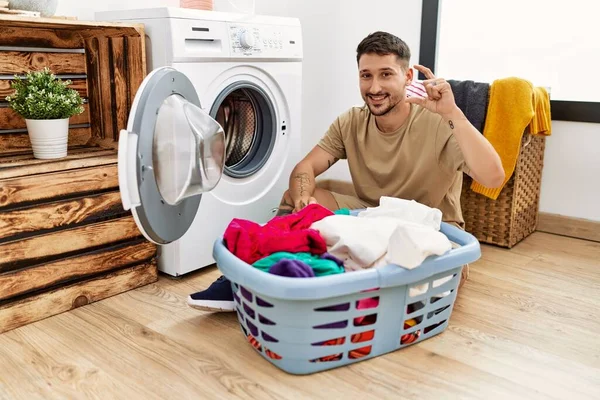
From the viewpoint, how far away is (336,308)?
131 cm

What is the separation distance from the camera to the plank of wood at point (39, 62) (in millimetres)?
1794

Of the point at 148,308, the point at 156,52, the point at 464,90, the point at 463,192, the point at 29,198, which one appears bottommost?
the point at 148,308

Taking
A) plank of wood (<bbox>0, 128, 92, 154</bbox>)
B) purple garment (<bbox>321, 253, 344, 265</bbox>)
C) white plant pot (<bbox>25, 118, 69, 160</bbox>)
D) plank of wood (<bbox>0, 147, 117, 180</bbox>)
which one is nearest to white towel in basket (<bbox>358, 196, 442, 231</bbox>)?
purple garment (<bbox>321, 253, 344, 265</bbox>)

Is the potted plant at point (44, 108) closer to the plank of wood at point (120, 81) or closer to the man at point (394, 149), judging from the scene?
the plank of wood at point (120, 81)

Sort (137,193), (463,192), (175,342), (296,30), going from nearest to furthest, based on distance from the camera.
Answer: (137,193) < (175,342) < (296,30) < (463,192)

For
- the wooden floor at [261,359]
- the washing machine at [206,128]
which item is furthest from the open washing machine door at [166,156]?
the wooden floor at [261,359]

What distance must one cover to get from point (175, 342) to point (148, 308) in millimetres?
254

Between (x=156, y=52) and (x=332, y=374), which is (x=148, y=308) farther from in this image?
(x=156, y=52)

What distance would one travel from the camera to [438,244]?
135 centimetres

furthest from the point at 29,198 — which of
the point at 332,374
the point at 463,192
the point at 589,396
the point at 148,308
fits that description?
the point at 463,192

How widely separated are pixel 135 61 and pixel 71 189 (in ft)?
1.52

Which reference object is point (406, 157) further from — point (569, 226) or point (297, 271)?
point (569, 226)

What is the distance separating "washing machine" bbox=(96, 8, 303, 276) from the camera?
1.32 metres

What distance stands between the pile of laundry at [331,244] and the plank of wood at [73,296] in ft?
1.76
